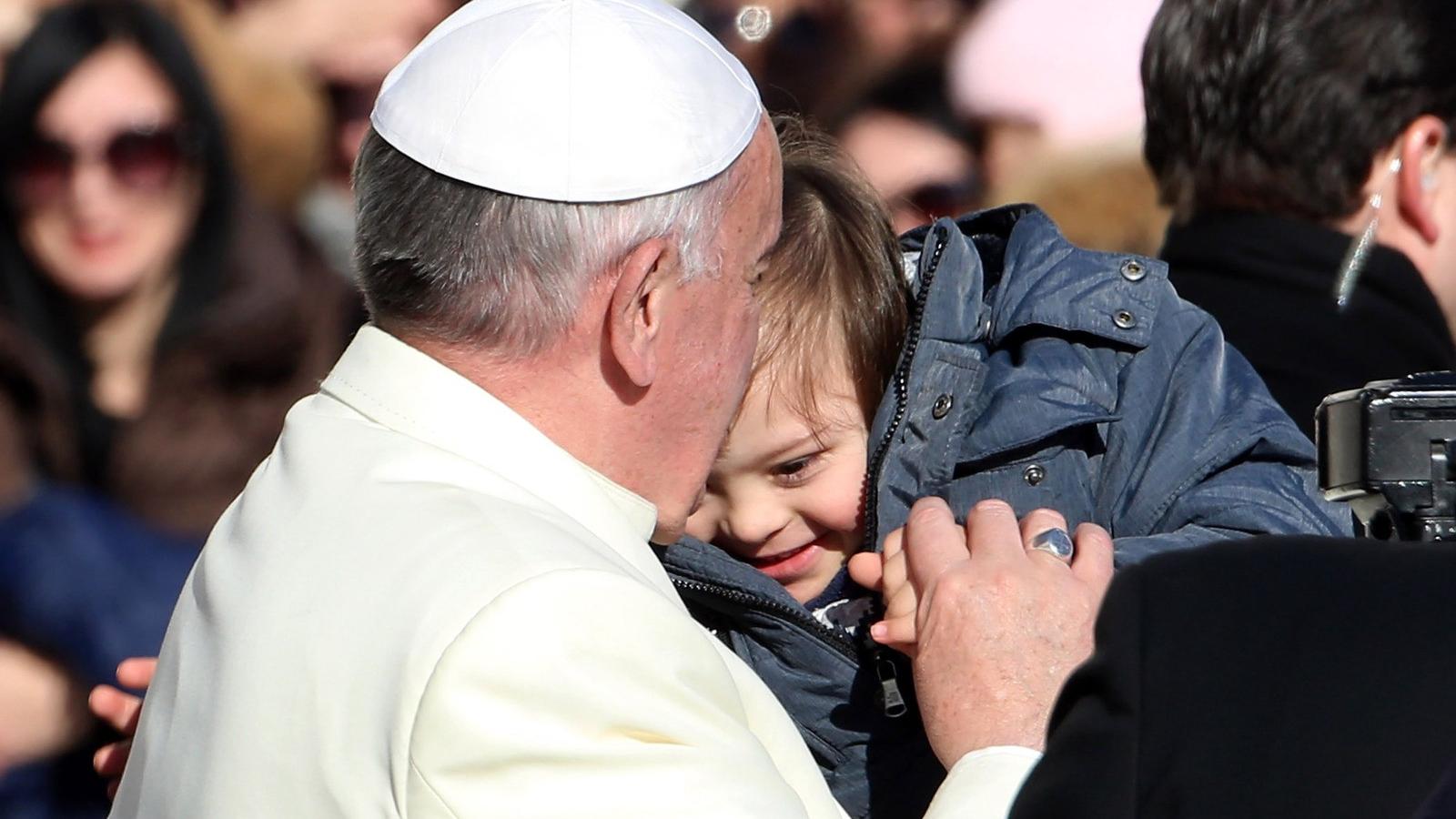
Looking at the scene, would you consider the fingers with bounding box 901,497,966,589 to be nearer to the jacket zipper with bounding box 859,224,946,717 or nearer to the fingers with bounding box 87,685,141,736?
the jacket zipper with bounding box 859,224,946,717

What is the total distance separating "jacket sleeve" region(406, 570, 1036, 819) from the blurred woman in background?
2454 mm

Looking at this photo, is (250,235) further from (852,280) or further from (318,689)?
(318,689)

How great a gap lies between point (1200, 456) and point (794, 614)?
0.54 meters

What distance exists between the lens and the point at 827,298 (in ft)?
8.28

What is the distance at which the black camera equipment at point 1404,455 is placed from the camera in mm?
1684

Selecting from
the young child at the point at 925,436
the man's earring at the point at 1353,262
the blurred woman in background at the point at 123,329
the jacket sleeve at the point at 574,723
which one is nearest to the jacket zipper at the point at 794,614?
the young child at the point at 925,436

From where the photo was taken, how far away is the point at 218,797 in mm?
1835

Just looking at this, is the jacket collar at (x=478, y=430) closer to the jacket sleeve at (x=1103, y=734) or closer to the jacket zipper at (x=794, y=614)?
the jacket zipper at (x=794, y=614)

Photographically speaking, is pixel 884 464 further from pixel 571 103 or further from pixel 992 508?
pixel 571 103

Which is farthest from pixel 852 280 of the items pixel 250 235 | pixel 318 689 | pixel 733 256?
pixel 250 235

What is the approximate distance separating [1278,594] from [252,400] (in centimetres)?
319

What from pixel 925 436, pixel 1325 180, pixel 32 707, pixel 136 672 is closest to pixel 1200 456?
pixel 925 436

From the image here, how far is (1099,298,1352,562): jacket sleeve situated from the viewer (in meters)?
2.30

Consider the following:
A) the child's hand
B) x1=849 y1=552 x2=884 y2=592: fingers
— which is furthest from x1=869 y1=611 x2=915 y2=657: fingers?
x1=849 y1=552 x2=884 y2=592: fingers
